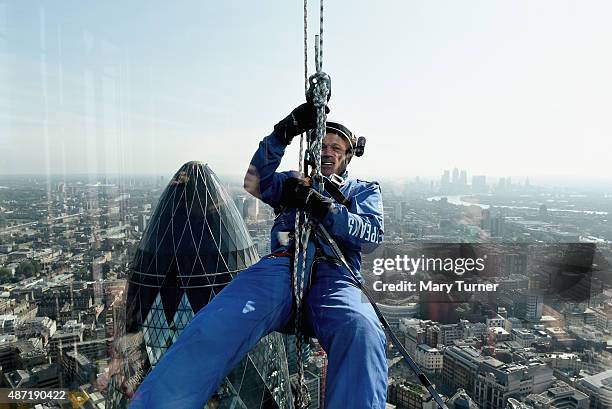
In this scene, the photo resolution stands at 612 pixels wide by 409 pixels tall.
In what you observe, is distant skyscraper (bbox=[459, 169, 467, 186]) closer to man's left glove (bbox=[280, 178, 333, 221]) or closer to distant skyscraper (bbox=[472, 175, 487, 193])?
distant skyscraper (bbox=[472, 175, 487, 193])

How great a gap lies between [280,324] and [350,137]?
30.8 inches

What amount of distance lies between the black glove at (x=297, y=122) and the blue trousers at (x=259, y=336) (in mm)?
467

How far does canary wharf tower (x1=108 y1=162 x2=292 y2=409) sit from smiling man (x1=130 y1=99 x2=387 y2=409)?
14.6ft

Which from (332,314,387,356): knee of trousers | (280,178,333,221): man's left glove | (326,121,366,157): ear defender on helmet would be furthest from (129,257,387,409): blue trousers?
(326,121,366,157): ear defender on helmet

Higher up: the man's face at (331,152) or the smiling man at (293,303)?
the man's face at (331,152)

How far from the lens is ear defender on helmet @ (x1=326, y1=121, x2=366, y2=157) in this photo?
5.24 ft

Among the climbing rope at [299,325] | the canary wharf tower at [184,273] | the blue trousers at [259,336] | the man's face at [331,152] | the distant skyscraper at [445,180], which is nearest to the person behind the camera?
the blue trousers at [259,336]

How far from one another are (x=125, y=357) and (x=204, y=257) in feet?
6.39

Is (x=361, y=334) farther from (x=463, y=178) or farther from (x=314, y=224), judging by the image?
(x=463, y=178)

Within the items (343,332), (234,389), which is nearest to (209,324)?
(343,332)

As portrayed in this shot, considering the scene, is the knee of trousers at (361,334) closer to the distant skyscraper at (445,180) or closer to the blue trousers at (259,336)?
the blue trousers at (259,336)

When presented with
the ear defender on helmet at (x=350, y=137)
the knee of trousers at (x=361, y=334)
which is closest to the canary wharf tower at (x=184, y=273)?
the ear defender on helmet at (x=350, y=137)

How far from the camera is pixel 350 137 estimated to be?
1627 millimetres

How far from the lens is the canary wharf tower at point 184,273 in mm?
5949
